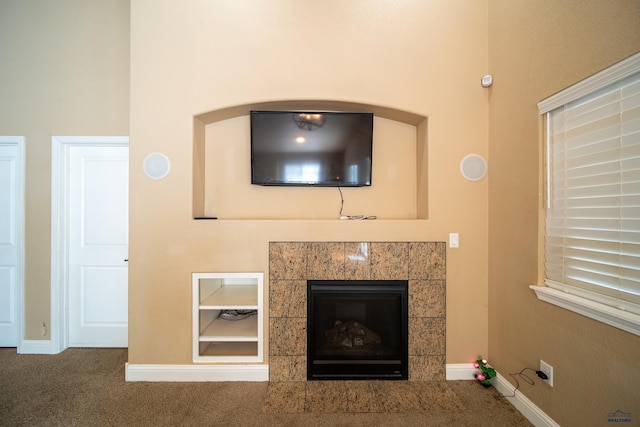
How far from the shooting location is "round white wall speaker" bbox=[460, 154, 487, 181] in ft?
7.59

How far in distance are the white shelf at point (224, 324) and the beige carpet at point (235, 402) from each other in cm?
22

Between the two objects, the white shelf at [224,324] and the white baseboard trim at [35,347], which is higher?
the white shelf at [224,324]

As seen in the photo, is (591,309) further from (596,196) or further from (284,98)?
(284,98)

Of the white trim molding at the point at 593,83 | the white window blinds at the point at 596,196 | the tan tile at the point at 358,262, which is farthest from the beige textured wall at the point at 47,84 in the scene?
the white window blinds at the point at 596,196

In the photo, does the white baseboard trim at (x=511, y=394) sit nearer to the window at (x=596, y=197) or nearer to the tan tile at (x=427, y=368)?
the tan tile at (x=427, y=368)

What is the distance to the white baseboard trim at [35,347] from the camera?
2648 mm

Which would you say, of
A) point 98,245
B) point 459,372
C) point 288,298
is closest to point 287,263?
point 288,298

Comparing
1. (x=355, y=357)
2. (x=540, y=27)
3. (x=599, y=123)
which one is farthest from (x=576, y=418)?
(x=540, y=27)

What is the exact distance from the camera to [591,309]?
4.66 ft

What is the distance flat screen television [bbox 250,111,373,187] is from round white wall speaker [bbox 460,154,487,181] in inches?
33.0

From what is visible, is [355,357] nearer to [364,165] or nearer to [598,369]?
[598,369]

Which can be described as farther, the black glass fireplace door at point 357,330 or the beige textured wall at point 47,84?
the beige textured wall at point 47,84

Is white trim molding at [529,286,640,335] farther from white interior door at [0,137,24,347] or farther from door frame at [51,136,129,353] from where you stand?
white interior door at [0,137,24,347]

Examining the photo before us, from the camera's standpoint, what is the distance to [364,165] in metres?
2.45
